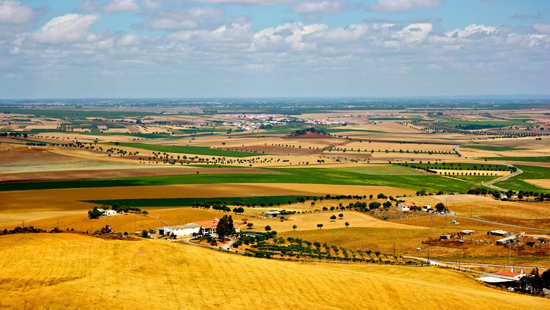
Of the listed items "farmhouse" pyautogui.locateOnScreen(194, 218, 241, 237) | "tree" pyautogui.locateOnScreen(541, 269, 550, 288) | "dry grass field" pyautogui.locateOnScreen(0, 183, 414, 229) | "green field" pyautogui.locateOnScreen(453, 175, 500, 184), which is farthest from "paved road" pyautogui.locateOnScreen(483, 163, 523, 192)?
"tree" pyautogui.locateOnScreen(541, 269, 550, 288)

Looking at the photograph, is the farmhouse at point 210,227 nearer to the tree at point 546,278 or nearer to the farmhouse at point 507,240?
the farmhouse at point 507,240

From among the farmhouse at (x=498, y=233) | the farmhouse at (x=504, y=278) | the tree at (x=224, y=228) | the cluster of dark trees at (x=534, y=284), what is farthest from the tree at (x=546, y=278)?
the tree at (x=224, y=228)

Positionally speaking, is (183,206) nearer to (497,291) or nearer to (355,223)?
(355,223)

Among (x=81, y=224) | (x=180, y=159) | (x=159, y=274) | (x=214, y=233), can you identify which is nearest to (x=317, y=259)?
(x=214, y=233)

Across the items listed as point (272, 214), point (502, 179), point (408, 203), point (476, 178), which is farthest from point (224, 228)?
point (502, 179)

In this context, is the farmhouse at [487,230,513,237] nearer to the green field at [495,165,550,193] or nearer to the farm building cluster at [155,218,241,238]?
the farm building cluster at [155,218,241,238]

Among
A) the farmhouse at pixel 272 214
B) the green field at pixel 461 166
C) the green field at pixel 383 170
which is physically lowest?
the farmhouse at pixel 272 214

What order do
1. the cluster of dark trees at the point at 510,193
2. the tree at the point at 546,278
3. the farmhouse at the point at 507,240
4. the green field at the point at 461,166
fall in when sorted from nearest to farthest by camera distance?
1. the tree at the point at 546,278
2. the farmhouse at the point at 507,240
3. the cluster of dark trees at the point at 510,193
4. the green field at the point at 461,166
